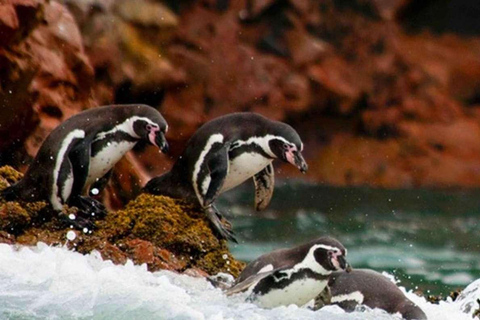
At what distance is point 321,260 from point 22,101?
3.79m

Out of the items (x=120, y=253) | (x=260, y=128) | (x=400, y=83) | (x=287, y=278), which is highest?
(x=400, y=83)

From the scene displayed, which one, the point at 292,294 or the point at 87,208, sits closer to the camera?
the point at 292,294

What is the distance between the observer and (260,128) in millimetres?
7500

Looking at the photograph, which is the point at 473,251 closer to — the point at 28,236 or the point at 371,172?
the point at 371,172

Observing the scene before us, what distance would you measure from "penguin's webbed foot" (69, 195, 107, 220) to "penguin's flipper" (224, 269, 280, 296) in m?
1.03

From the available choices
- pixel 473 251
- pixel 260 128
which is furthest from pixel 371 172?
pixel 260 128

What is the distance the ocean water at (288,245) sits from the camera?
257 inches

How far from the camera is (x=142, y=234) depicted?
7.25 metres

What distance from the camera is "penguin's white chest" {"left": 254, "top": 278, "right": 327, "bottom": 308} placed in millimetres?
6766

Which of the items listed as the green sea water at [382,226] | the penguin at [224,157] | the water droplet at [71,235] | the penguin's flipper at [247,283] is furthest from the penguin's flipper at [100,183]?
the green sea water at [382,226]

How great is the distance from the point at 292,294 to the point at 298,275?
111 mm

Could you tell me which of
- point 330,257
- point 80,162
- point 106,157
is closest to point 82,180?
point 80,162

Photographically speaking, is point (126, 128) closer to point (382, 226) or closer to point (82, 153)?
point (82, 153)

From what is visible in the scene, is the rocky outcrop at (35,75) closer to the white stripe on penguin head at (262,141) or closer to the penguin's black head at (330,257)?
the white stripe on penguin head at (262,141)
